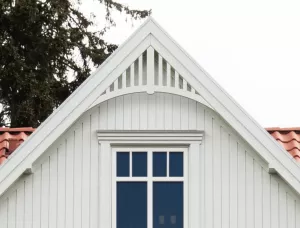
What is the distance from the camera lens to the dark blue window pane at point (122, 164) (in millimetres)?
19047

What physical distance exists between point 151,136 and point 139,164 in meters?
0.52

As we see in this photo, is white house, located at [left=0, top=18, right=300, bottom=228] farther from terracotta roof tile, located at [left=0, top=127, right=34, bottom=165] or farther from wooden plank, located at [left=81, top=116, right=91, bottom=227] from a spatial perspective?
terracotta roof tile, located at [left=0, top=127, right=34, bottom=165]

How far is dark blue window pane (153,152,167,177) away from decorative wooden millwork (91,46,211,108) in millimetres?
1166

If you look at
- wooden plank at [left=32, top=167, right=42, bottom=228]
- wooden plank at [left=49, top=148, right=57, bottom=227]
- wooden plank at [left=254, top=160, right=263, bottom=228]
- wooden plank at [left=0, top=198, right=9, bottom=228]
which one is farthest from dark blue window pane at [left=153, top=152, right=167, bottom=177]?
wooden plank at [left=0, top=198, right=9, bottom=228]

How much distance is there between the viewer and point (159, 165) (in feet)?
62.6

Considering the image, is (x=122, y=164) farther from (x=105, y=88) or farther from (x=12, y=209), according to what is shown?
(x=12, y=209)

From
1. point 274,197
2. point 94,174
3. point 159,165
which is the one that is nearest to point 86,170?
point 94,174

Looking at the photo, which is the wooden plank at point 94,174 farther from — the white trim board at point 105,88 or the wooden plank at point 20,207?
the wooden plank at point 20,207

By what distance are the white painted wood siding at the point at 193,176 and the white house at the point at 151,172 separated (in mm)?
17

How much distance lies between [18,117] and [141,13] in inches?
301

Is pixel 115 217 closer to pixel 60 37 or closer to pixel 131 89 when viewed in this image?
pixel 131 89

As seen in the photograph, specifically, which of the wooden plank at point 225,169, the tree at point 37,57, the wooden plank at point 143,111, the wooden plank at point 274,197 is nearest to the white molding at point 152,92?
the wooden plank at point 143,111

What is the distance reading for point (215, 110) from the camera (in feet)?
61.2

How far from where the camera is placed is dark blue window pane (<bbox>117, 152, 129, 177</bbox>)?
1905cm
